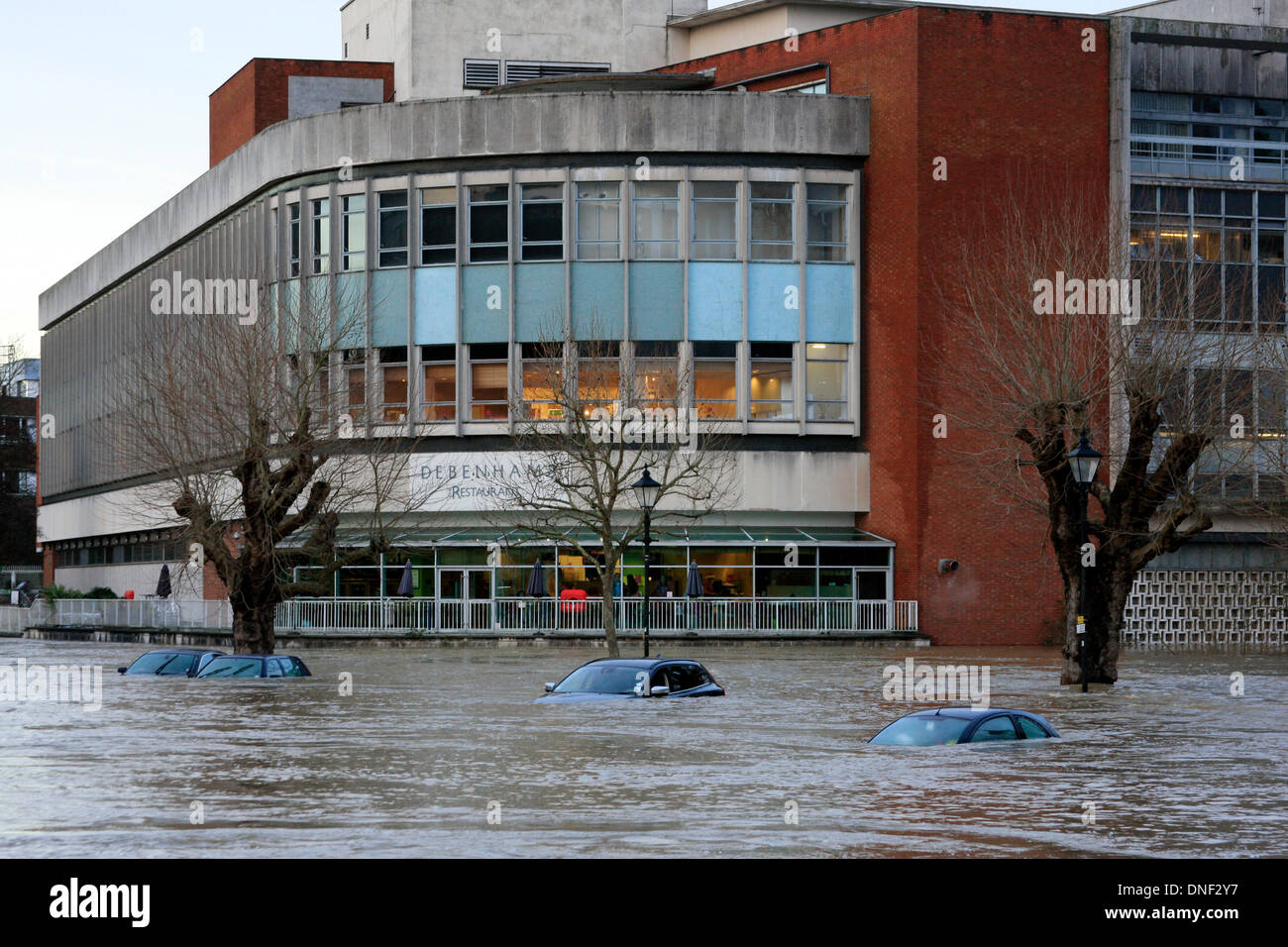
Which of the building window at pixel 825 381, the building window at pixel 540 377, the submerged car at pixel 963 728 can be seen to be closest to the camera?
the submerged car at pixel 963 728

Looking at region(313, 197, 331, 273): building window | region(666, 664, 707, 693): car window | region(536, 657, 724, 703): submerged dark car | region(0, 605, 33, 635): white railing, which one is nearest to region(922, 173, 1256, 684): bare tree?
region(666, 664, 707, 693): car window

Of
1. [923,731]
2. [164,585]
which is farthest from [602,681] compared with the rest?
[164,585]

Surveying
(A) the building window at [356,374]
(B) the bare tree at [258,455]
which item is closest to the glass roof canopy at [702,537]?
(A) the building window at [356,374]

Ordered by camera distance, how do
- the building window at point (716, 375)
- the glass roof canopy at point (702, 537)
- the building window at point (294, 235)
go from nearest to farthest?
the glass roof canopy at point (702, 537)
the building window at point (716, 375)
the building window at point (294, 235)

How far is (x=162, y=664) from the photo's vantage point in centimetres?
3638

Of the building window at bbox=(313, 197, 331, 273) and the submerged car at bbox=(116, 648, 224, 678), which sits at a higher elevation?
the building window at bbox=(313, 197, 331, 273)

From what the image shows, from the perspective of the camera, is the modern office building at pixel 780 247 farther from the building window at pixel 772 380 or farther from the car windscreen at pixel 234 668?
the car windscreen at pixel 234 668

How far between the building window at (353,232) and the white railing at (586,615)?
11.0 metres

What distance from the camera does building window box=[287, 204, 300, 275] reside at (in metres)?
57.9

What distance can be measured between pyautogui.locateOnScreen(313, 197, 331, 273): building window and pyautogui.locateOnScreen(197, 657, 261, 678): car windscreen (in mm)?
24464

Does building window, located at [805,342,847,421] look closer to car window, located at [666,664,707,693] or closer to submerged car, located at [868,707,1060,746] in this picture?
car window, located at [666,664,707,693]

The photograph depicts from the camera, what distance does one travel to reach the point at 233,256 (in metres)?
Result: 61.2

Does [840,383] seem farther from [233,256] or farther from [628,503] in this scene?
[233,256]

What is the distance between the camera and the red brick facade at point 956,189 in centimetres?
5231
